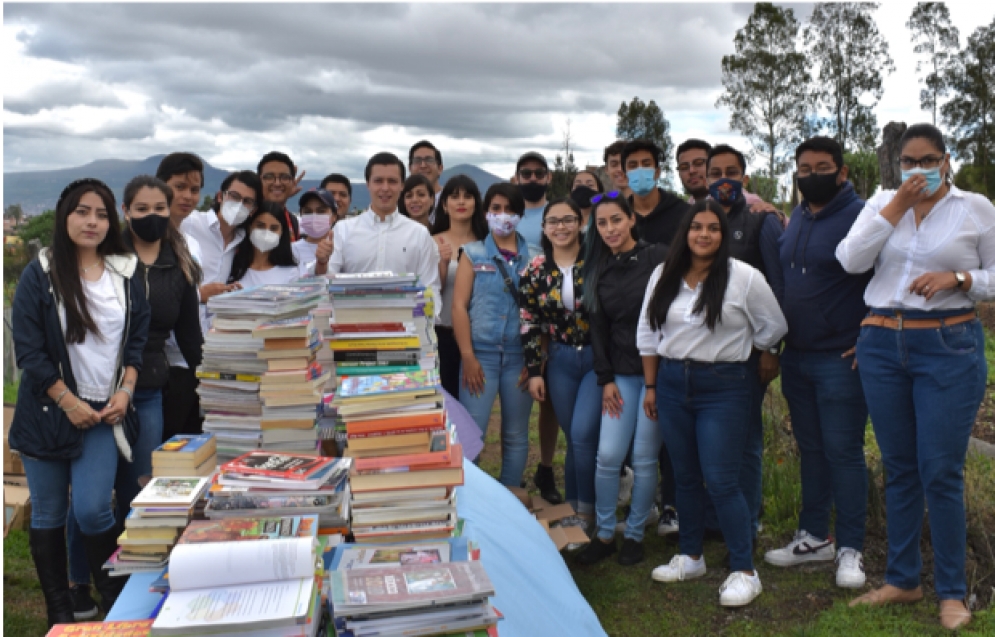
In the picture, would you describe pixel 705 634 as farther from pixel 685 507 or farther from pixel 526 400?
pixel 526 400

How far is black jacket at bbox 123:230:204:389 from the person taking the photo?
3502 mm

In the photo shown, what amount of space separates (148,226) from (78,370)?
0.79m

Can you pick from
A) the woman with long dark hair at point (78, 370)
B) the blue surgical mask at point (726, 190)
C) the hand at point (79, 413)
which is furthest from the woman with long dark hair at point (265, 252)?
the blue surgical mask at point (726, 190)

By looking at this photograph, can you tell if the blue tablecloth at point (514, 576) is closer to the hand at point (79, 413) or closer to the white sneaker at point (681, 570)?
the white sneaker at point (681, 570)

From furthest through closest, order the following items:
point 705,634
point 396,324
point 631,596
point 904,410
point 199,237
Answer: point 199,237 → point 631,596 → point 705,634 → point 904,410 → point 396,324

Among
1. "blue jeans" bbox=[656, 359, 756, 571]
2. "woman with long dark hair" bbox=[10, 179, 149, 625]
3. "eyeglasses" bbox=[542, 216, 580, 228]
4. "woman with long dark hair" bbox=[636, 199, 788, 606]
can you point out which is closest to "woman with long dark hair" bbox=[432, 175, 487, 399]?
"eyeglasses" bbox=[542, 216, 580, 228]

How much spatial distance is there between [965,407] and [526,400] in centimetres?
227

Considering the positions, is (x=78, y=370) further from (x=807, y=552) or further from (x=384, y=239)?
(x=807, y=552)

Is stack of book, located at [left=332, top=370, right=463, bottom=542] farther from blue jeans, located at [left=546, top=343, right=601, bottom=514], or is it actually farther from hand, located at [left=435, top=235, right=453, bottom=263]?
hand, located at [left=435, top=235, right=453, bottom=263]

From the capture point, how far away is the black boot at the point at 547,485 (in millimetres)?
5185

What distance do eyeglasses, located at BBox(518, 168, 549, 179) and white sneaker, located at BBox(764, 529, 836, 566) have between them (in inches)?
108

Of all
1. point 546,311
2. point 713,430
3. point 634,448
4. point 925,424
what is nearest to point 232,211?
point 546,311

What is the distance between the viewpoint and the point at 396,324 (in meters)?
3.12

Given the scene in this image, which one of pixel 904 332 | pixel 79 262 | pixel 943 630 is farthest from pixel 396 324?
pixel 943 630
